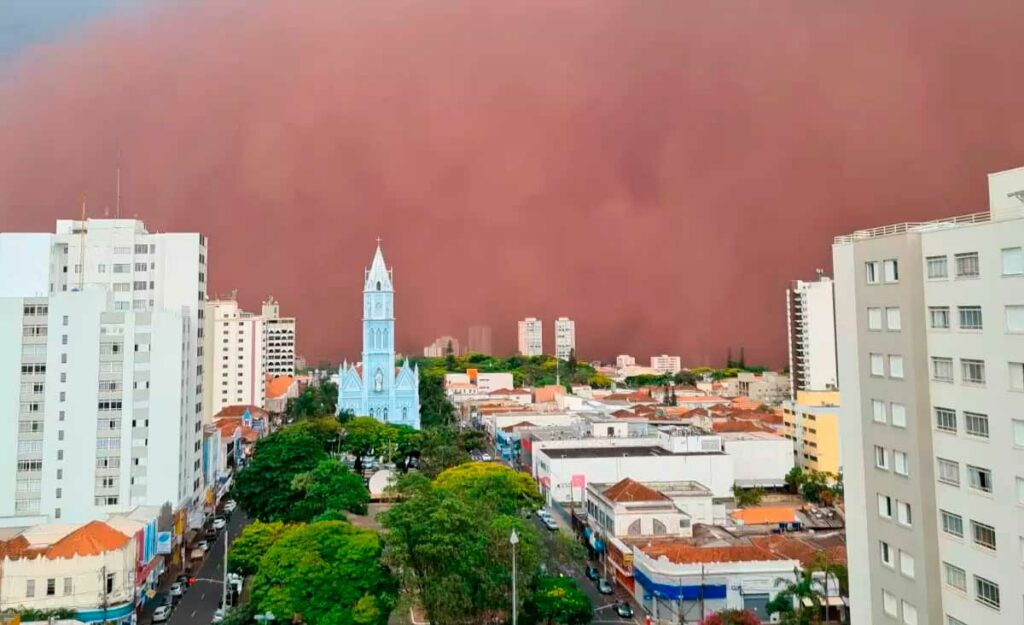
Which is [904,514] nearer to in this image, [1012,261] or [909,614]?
[909,614]

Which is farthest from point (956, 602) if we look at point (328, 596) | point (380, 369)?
point (380, 369)

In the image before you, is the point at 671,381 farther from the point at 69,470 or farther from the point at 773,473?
the point at 69,470

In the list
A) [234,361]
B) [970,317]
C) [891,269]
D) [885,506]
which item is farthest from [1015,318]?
[234,361]

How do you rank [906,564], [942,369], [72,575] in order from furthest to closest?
[72,575] → [906,564] → [942,369]

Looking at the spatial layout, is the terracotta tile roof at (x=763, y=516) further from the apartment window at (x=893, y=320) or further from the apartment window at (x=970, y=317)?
the apartment window at (x=970, y=317)

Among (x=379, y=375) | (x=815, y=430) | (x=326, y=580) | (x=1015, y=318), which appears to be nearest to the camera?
(x=1015, y=318)

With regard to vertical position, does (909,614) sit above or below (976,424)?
below

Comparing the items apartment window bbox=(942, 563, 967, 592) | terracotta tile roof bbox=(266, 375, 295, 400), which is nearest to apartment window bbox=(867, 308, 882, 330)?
apartment window bbox=(942, 563, 967, 592)
